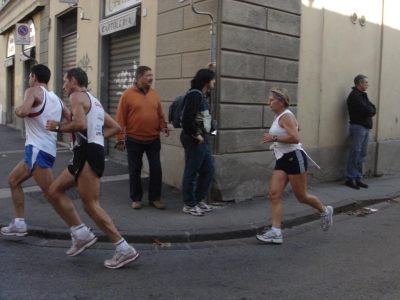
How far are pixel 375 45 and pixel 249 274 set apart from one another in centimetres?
680

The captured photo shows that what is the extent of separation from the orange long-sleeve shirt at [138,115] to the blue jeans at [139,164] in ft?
0.31

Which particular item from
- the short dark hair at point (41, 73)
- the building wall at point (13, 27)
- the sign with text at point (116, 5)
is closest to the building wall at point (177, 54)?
the sign with text at point (116, 5)

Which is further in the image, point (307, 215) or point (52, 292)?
point (307, 215)

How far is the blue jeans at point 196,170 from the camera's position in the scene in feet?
20.4

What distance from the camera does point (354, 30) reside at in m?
9.11

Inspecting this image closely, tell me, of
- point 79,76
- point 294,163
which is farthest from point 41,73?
point 294,163

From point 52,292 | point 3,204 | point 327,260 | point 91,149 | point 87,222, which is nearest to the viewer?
point 52,292

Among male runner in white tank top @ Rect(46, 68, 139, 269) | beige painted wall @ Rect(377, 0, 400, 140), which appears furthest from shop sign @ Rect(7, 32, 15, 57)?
male runner in white tank top @ Rect(46, 68, 139, 269)

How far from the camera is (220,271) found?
15.0 feet

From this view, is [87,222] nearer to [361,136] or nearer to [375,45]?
[361,136]

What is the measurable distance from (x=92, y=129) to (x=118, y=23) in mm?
5304

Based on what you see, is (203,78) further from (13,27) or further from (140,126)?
(13,27)

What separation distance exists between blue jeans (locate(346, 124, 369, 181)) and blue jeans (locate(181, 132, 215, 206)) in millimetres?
3327

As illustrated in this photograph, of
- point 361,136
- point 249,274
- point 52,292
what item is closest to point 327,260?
point 249,274
